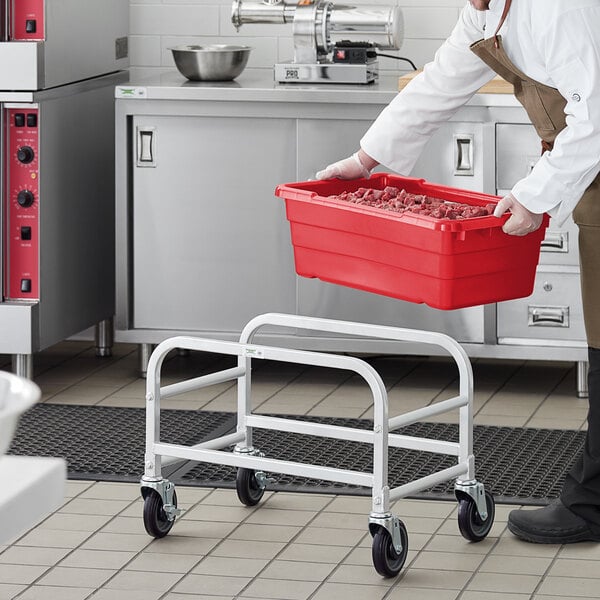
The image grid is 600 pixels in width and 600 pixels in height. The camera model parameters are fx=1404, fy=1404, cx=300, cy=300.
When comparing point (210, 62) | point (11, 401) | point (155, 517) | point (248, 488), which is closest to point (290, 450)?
point (248, 488)

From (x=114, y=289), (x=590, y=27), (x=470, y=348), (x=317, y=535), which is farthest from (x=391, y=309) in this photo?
(x=590, y=27)

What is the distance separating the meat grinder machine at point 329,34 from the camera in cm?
467

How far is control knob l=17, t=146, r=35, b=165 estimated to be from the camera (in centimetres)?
456

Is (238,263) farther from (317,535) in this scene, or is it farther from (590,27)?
(590,27)

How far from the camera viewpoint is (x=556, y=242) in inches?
176

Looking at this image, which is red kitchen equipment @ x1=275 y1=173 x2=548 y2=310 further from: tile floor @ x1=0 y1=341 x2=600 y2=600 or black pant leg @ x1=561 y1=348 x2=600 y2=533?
tile floor @ x1=0 y1=341 x2=600 y2=600

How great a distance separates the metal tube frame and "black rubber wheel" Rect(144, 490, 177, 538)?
0.04 meters

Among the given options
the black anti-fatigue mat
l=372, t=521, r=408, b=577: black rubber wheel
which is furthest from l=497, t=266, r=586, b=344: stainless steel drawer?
l=372, t=521, r=408, b=577: black rubber wheel

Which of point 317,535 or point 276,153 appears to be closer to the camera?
point 317,535

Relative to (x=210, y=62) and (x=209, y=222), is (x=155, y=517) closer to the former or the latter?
(x=209, y=222)

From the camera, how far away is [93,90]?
4.95 m

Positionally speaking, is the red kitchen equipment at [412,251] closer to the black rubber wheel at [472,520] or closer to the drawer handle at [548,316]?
the black rubber wheel at [472,520]

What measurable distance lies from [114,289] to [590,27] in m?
2.80

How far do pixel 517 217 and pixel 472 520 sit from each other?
0.72m
